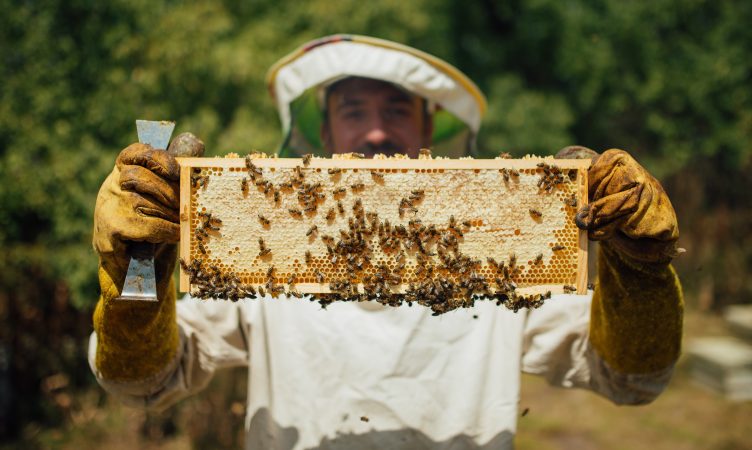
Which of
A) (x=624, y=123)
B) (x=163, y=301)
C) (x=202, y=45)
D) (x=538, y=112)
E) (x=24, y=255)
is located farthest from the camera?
(x=624, y=123)

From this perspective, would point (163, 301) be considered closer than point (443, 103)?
Yes

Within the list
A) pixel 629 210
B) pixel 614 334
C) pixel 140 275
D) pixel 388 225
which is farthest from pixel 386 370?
pixel 629 210

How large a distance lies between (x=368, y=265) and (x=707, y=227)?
13.3 m

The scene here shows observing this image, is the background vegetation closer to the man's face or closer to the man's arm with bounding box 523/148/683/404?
the man's face

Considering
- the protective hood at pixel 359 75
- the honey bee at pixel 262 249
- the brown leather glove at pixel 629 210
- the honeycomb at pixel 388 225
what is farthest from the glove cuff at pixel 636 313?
the protective hood at pixel 359 75

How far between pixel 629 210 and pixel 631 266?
37 centimetres

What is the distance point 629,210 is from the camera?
7.43ft

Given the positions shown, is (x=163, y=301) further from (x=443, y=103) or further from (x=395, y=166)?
(x=443, y=103)

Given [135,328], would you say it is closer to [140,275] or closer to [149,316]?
[149,316]

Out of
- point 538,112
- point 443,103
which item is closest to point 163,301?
point 443,103

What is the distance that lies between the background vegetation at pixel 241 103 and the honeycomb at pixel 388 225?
4.25 metres

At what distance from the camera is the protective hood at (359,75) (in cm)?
357

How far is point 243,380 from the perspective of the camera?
750 cm

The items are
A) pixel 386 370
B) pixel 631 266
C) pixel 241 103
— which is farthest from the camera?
pixel 241 103
